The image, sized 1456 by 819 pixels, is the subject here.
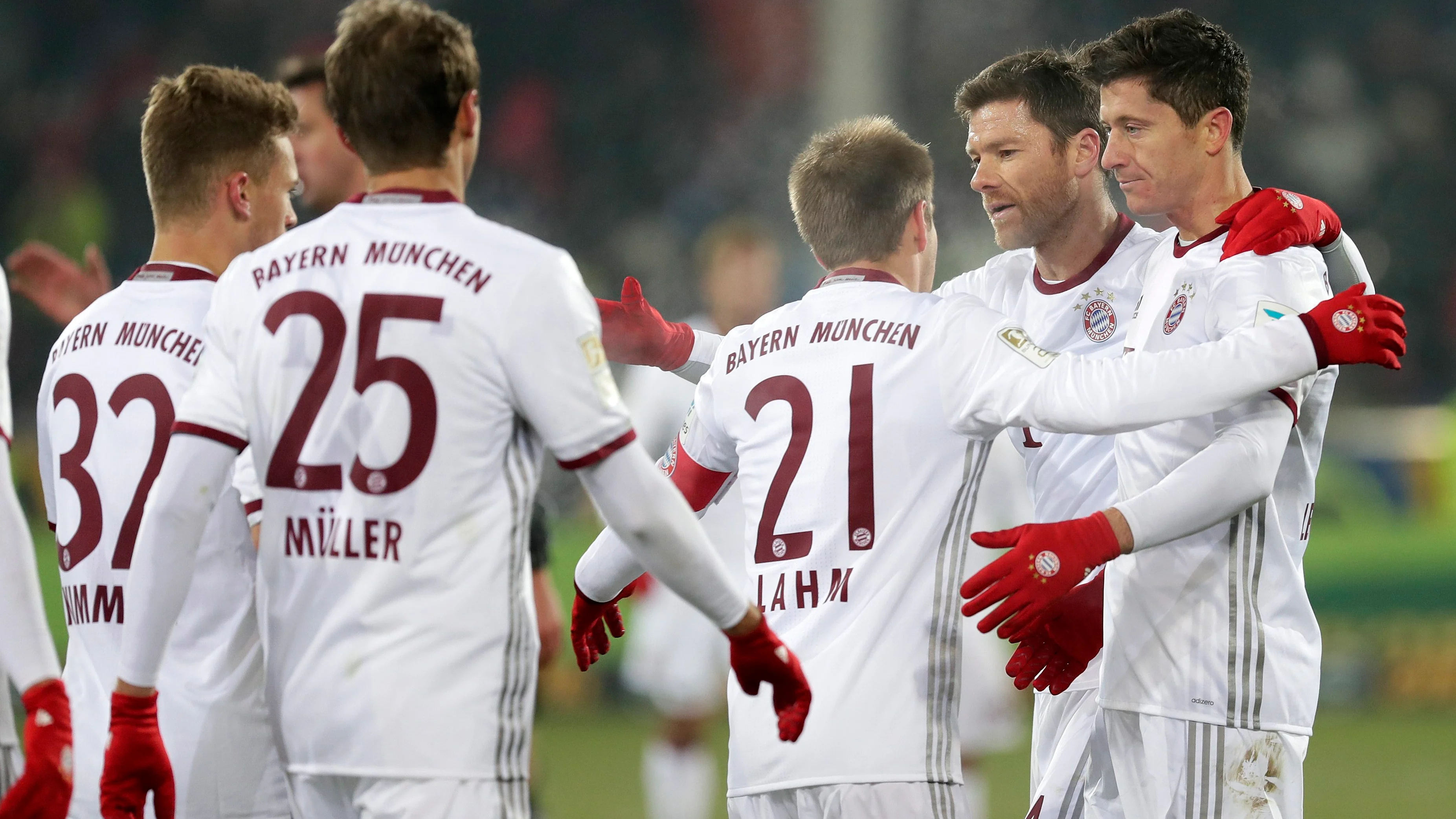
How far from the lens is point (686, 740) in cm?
718

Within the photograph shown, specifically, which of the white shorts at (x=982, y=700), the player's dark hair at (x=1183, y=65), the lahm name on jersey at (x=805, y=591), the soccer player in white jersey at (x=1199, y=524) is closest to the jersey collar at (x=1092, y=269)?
the soccer player in white jersey at (x=1199, y=524)

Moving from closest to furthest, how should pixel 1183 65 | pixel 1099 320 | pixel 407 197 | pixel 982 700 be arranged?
pixel 407 197 < pixel 1183 65 < pixel 1099 320 < pixel 982 700

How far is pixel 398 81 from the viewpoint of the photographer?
2.62 meters

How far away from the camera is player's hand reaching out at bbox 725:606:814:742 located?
9.00 feet

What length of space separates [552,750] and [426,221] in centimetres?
669

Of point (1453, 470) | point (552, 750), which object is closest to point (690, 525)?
point (552, 750)

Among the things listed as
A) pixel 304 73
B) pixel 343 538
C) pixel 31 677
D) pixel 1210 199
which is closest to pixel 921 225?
pixel 1210 199

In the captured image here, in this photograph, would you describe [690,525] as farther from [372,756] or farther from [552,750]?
[552,750]

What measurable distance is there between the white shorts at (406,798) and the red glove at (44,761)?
0.50 meters

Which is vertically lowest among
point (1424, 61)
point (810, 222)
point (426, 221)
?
point (426, 221)

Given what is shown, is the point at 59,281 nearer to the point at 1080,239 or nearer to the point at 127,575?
the point at 127,575

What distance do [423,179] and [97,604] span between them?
112 cm

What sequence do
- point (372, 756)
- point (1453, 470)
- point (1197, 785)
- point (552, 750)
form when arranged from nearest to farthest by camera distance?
point (372, 756) < point (1197, 785) < point (552, 750) < point (1453, 470)

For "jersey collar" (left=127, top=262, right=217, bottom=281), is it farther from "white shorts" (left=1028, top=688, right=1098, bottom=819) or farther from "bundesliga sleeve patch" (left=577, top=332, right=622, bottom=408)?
"white shorts" (left=1028, top=688, right=1098, bottom=819)
